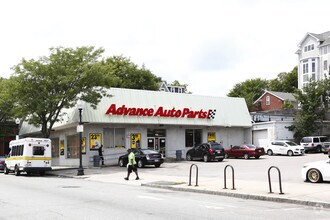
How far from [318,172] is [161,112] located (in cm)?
2313

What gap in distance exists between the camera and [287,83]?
87.4 meters

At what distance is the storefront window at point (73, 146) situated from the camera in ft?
123

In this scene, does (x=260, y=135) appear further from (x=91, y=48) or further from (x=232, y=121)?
(x=91, y=48)

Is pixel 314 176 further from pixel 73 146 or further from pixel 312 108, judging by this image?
pixel 312 108

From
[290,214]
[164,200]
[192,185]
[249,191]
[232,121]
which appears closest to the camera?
[290,214]

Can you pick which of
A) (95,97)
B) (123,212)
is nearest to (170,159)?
(95,97)

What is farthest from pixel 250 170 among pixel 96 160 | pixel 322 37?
pixel 322 37

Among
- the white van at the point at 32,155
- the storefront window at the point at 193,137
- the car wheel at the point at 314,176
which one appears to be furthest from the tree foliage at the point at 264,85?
the car wheel at the point at 314,176

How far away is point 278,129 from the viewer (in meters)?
46.9

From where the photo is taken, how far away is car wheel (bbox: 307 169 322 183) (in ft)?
57.4

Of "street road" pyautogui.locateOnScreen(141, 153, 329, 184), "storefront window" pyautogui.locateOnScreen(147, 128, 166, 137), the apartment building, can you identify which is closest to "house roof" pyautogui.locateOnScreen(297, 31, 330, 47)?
the apartment building

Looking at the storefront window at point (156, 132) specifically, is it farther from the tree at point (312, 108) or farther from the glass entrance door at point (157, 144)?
the tree at point (312, 108)

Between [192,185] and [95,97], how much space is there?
16437mm

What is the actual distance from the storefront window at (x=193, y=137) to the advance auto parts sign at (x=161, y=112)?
1900 mm
